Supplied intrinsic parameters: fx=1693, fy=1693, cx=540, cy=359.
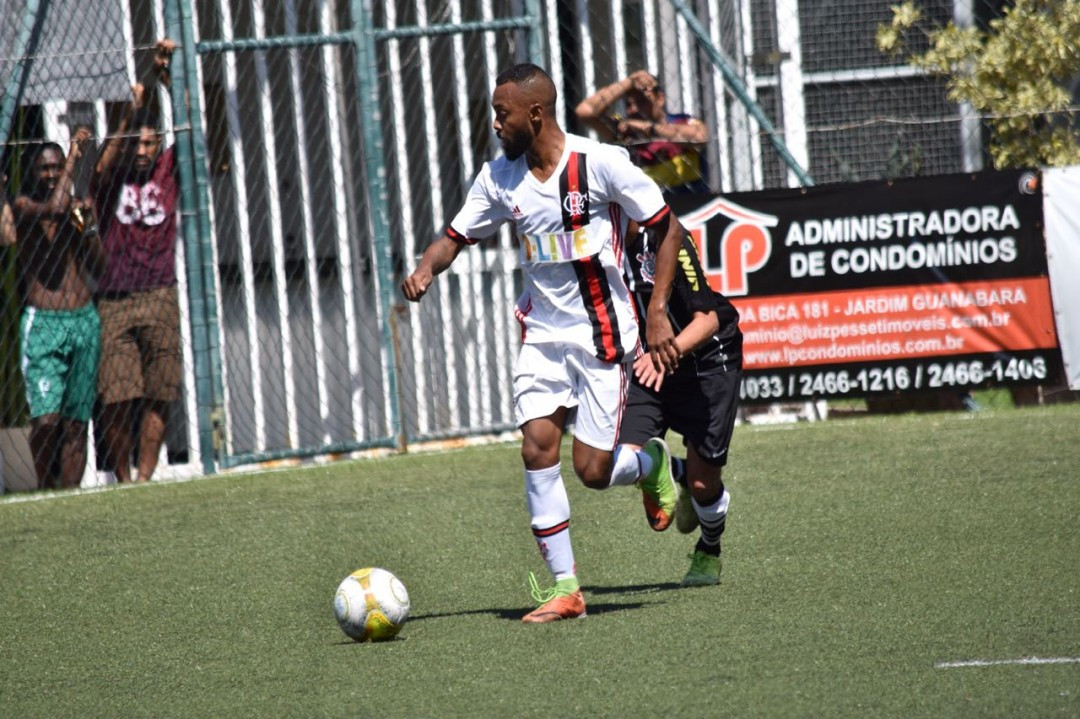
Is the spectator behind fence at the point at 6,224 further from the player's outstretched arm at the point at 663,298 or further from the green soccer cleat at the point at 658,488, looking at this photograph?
the player's outstretched arm at the point at 663,298

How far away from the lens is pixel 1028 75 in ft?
44.8

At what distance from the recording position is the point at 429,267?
642cm

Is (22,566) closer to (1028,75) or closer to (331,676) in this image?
(331,676)

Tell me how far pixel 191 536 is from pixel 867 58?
8.75 meters

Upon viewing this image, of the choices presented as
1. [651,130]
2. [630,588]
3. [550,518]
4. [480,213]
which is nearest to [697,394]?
[630,588]

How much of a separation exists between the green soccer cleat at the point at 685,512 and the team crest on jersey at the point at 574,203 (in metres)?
1.47

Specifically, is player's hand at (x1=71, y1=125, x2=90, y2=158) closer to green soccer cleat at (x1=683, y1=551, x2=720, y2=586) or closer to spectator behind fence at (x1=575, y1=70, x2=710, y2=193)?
spectator behind fence at (x1=575, y1=70, x2=710, y2=193)

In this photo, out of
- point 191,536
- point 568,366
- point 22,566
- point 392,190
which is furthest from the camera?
point 392,190

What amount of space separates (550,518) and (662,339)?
784mm

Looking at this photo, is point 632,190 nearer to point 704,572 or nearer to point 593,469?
point 593,469

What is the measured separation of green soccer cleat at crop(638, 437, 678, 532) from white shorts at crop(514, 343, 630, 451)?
1.61 feet

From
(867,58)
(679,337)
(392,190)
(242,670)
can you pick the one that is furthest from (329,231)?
(242,670)

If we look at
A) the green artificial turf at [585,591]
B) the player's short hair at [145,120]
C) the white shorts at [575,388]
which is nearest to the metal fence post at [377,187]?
the green artificial turf at [585,591]

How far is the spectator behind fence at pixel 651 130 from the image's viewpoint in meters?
11.6
